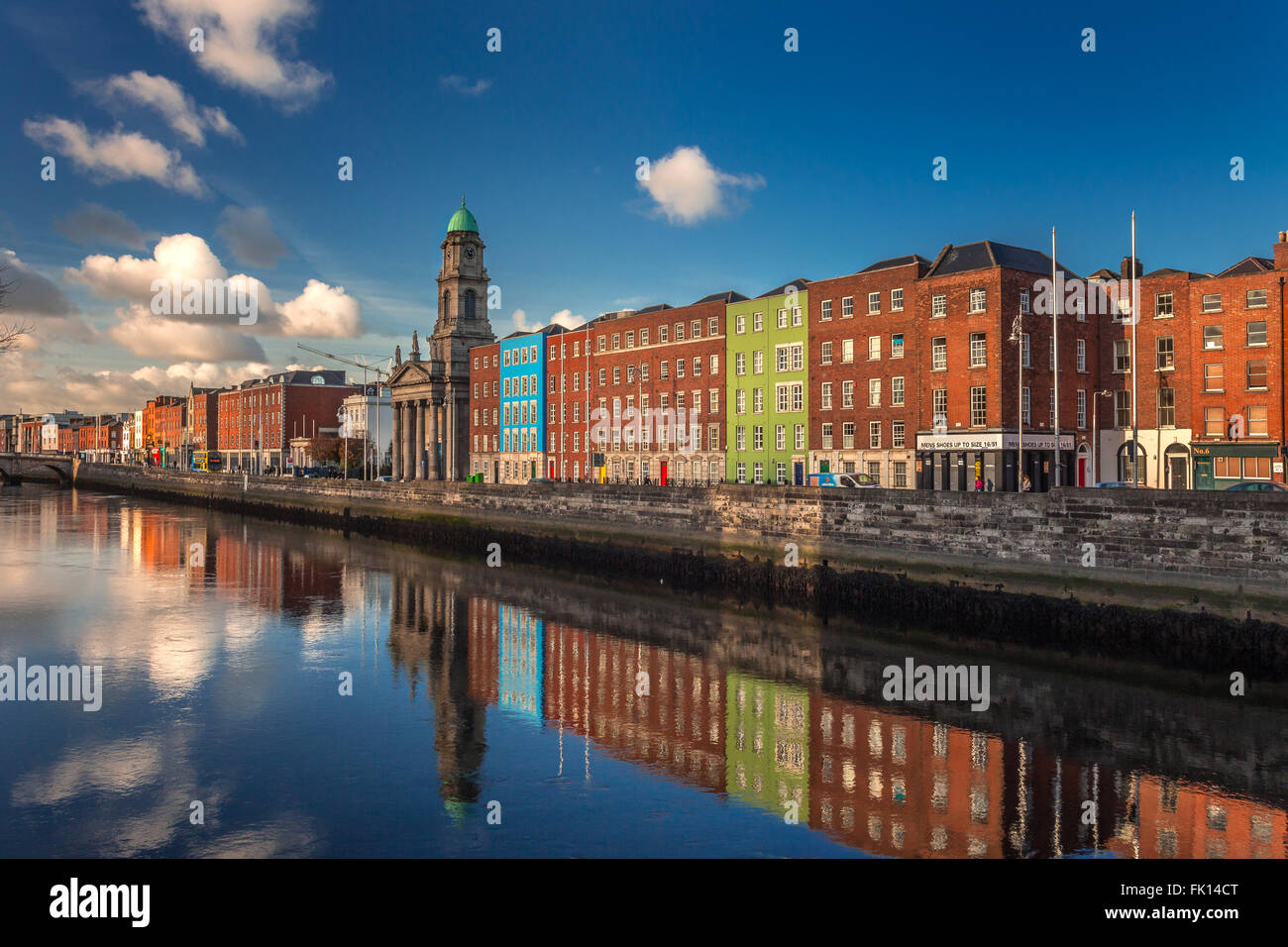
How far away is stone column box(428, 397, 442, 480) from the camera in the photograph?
92.9 meters

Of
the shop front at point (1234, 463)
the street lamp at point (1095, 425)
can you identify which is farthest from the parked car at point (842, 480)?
the shop front at point (1234, 463)

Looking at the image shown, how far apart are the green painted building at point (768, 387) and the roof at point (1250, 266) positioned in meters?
21.8

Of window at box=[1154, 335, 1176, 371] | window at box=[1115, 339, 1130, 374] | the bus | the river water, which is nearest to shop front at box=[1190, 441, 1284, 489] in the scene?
window at box=[1154, 335, 1176, 371]

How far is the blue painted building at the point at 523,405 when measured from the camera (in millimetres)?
77125

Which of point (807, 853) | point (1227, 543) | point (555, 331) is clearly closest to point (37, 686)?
point (807, 853)

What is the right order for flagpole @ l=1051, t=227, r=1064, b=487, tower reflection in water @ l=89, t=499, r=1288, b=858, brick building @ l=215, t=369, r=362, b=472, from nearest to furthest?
tower reflection in water @ l=89, t=499, r=1288, b=858 < flagpole @ l=1051, t=227, r=1064, b=487 < brick building @ l=215, t=369, r=362, b=472

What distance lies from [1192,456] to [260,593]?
44208mm

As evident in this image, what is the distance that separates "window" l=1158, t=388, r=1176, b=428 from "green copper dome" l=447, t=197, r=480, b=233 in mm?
68047

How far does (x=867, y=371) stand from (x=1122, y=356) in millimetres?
13170

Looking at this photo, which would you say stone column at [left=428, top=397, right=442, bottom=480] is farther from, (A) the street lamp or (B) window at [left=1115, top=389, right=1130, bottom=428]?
(B) window at [left=1115, top=389, right=1130, bottom=428]

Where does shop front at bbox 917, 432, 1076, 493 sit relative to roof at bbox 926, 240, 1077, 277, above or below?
below

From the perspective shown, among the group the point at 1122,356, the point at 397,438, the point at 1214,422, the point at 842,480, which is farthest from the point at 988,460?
the point at 397,438

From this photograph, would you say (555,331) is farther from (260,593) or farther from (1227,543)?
(1227,543)

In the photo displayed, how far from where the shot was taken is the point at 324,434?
127 metres
